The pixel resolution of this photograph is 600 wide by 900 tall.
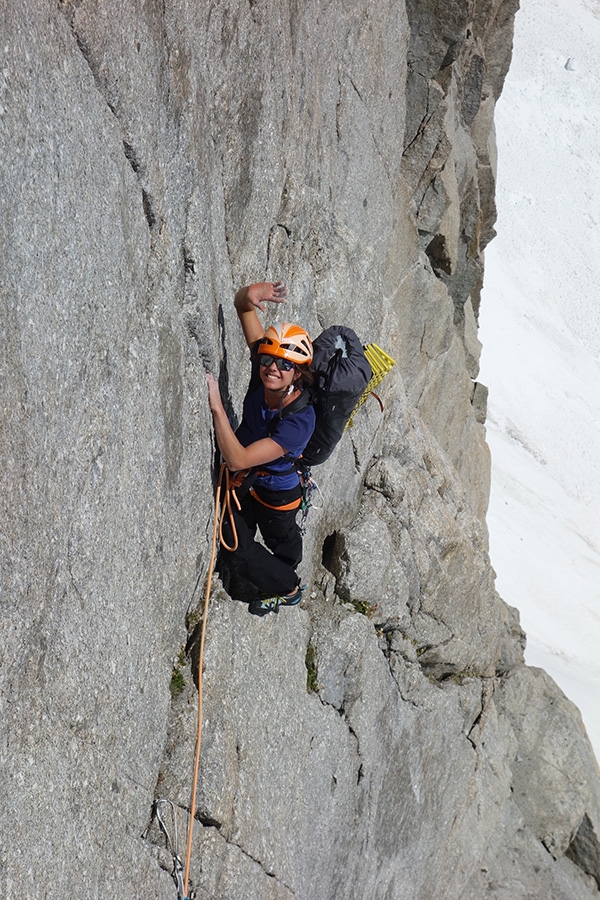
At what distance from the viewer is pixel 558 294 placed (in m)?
65.7

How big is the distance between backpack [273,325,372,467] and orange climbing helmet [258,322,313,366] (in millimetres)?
367

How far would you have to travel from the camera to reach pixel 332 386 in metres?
7.29

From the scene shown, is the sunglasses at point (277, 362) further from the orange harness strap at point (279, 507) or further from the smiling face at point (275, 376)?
the orange harness strap at point (279, 507)

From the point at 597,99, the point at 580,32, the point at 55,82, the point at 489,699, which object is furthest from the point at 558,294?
the point at 55,82

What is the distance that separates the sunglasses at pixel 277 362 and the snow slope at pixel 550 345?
25.9 meters

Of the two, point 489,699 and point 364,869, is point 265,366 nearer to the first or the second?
point 364,869

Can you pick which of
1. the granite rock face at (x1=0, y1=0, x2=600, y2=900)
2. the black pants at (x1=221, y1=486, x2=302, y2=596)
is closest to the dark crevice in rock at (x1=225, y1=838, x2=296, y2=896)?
the granite rock face at (x1=0, y1=0, x2=600, y2=900)

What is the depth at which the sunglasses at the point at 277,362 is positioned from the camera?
7102mm

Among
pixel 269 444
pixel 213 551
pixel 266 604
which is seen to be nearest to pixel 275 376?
pixel 269 444

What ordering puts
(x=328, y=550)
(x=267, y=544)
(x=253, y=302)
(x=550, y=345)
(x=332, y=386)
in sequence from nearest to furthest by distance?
(x=332, y=386)
(x=253, y=302)
(x=267, y=544)
(x=328, y=550)
(x=550, y=345)

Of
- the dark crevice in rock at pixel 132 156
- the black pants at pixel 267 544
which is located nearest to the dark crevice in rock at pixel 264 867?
the black pants at pixel 267 544

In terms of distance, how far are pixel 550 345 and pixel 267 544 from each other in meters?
55.8

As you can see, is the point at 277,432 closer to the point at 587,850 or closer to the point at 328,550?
the point at 328,550

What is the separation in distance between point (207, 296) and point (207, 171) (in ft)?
3.86
